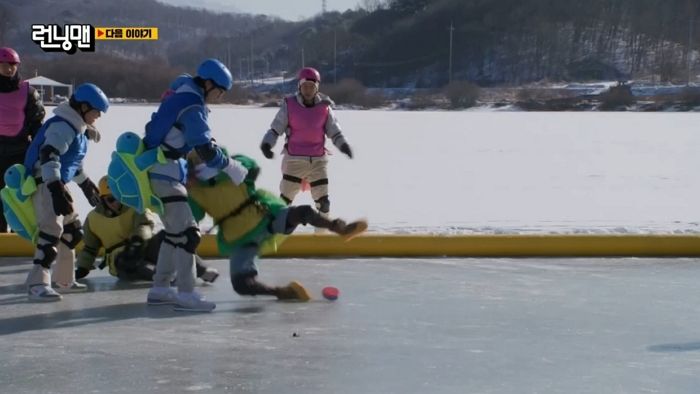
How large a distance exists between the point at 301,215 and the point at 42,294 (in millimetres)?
1591

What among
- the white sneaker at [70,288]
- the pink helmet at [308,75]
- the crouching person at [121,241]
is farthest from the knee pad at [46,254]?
the pink helmet at [308,75]

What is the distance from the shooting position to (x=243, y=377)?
15.3ft

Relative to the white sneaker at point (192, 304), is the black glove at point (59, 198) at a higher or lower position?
higher

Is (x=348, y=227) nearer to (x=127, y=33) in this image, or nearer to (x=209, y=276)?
(x=209, y=276)

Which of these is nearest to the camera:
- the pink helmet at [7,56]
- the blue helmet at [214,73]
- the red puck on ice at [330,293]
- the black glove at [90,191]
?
the blue helmet at [214,73]

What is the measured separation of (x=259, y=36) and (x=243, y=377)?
422 ft

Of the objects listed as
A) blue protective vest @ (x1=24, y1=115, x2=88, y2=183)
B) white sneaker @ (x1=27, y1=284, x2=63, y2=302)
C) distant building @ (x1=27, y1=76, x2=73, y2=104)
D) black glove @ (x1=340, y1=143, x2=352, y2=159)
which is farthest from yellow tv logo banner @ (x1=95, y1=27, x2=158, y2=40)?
distant building @ (x1=27, y1=76, x2=73, y2=104)

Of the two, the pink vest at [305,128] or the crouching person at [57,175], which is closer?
the crouching person at [57,175]

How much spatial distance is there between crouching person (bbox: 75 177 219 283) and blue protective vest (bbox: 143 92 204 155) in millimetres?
1166

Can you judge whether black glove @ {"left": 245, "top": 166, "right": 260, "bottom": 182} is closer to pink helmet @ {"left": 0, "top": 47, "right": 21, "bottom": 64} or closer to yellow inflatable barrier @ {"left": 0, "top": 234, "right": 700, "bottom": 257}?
yellow inflatable barrier @ {"left": 0, "top": 234, "right": 700, "bottom": 257}

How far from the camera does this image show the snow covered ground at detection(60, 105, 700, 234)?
10.0 meters

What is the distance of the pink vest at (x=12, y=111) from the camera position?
788 centimetres

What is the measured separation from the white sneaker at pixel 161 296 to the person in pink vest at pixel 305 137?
109 inches

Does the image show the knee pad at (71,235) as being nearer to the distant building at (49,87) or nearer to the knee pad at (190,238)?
the knee pad at (190,238)
